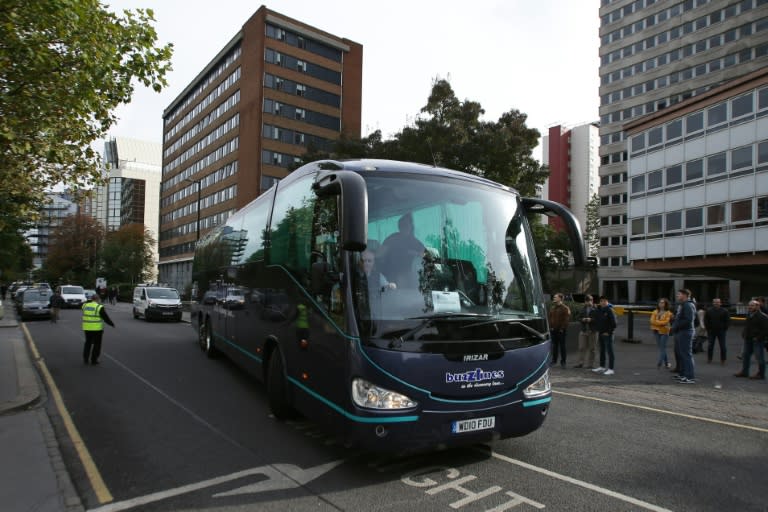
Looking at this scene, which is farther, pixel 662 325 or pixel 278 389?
pixel 662 325

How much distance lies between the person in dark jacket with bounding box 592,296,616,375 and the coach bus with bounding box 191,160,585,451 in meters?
6.94

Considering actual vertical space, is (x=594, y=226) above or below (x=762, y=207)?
above

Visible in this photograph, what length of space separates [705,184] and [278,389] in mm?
35450

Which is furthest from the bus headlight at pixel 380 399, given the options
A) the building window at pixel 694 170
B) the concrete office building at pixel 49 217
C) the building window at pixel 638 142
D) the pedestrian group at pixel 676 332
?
the building window at pixel 638 142

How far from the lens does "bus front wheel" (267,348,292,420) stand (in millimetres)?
6500

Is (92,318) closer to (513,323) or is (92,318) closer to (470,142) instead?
(513,323)

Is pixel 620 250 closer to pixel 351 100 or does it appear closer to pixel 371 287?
pixel 351 100

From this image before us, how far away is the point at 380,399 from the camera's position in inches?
177

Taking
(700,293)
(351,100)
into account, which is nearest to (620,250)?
(700,293)

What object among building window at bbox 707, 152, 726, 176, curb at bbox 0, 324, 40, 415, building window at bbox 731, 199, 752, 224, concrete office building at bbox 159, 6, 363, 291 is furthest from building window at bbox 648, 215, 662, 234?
curb at bbox 0, 324, 40, 415

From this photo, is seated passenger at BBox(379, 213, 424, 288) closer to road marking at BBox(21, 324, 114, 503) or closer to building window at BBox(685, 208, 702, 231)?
road marking at BBox(21, 324, 114, 503)

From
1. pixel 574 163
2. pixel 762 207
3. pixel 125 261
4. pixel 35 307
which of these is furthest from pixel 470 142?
pixel 574 163

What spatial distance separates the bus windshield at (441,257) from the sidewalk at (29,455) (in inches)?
117

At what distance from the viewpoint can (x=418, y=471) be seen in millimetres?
4965
